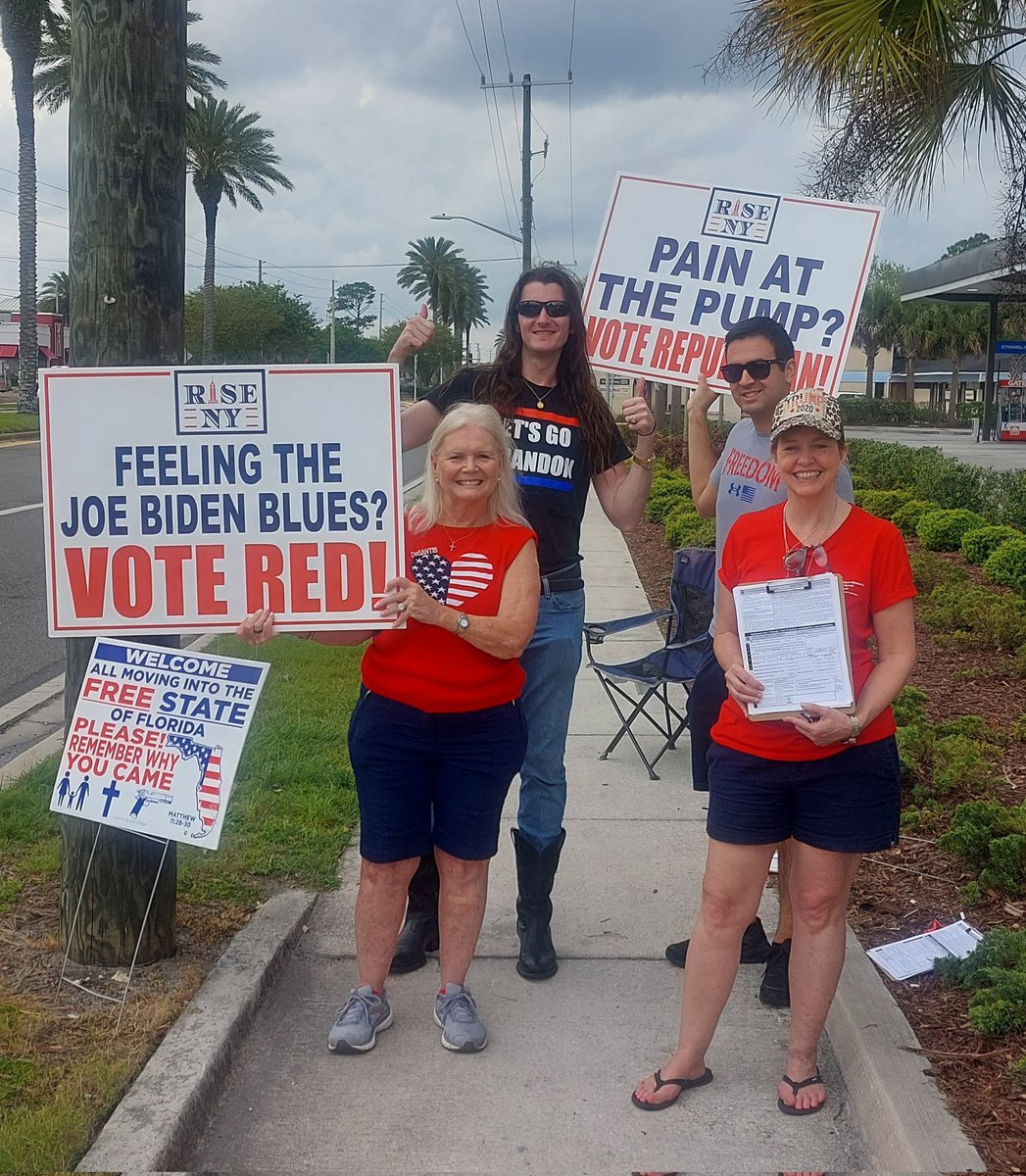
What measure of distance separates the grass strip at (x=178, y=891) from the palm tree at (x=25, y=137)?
1082 inches

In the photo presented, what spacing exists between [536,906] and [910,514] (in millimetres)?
8828

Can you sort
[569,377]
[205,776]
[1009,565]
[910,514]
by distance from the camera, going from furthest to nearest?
1. [910,514]
2. [1009,565]
3. [569,377]
4. [205,776]

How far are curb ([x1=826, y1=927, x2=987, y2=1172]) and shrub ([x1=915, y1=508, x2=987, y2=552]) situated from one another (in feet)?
24.6

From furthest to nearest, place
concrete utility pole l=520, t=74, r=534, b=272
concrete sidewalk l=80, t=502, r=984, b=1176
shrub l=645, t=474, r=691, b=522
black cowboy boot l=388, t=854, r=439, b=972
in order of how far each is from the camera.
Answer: concrete utility pole l=520, t=74, r=534, b=272
shrub l=645, t=474, r=691, b=522
black cowboy boot l=388, t=854, r=439, b=972
concrete sidewalk l=80, t=502, r=984, b=1176

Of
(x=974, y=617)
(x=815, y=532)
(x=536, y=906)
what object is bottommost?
(x=536, y=906)

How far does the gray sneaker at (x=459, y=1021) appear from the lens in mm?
3164

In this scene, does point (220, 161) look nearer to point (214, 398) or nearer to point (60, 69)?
point (60, 69)

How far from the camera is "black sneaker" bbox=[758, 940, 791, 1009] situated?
3.46 meters

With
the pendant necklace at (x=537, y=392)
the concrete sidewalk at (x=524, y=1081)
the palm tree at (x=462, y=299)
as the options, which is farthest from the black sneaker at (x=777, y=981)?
the palm tree at (x=462, y=299)

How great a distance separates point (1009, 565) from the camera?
28.4 feet

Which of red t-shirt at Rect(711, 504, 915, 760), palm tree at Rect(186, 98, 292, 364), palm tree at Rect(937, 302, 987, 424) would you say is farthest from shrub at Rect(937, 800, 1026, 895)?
palm tree at Rect(937, 302, 987, 424)

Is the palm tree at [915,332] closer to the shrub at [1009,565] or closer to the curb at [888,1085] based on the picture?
the shrub at [1009,565]

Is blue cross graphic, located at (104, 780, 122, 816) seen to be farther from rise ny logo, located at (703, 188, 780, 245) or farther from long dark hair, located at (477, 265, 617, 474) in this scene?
rise ny logo, located at (703, 188, 780, 245)

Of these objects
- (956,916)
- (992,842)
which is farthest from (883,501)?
(956,916)
